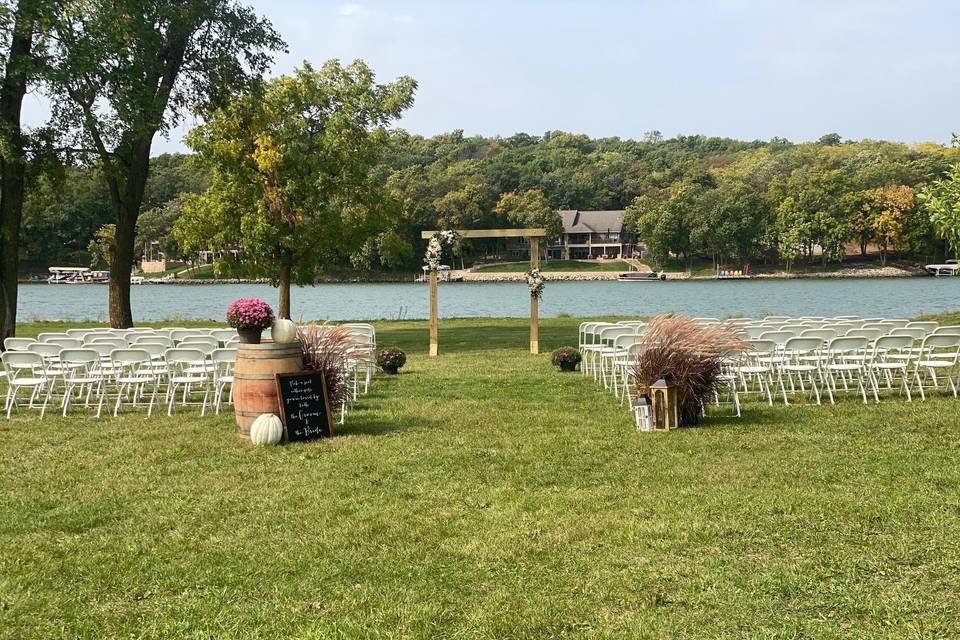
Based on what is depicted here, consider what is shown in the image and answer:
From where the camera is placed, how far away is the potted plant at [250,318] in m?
7.86

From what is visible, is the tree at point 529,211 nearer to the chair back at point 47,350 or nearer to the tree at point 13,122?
the tree at point 13,122

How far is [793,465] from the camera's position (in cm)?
617

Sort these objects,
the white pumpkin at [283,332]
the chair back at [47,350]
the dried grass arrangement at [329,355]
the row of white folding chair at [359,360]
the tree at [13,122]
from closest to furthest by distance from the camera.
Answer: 1. the white pumpkin at [283,332]
2. the dried grass arrangement at [329,355]
3. the row of white folding chair at [359,360]
4. the chair back at [47,350]
5. the tree at [13,122]

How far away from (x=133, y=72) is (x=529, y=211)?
228 feet

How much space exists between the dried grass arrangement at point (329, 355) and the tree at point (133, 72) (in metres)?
9.75

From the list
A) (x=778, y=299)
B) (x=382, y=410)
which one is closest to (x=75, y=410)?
(x=382, y=410)

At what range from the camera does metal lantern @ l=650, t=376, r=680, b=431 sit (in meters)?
7.73

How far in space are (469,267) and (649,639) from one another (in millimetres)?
81002

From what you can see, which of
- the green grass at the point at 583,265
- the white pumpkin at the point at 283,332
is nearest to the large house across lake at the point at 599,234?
the green grass at the point at 583,265

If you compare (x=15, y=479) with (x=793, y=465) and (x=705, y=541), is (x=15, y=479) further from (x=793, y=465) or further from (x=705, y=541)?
(x=793, y=465)

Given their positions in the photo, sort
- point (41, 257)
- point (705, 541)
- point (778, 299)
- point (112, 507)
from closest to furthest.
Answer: point (705, 541)
point (112, 507)
point (778, 299)
point (41, 257)

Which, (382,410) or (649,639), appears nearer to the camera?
(649,639)

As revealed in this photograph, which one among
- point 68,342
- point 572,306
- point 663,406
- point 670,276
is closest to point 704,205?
point 670,276

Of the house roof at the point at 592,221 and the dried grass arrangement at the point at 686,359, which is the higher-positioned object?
the house roof at the point at 592,221
